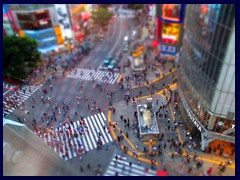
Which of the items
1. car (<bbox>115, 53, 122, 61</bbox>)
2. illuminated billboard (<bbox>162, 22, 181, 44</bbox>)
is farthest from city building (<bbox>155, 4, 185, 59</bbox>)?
car (<bbox>115, 53, 122, 61</bbox>)

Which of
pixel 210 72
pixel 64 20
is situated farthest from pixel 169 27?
pixel 64 20

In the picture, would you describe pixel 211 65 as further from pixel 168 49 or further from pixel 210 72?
pixel 168 49

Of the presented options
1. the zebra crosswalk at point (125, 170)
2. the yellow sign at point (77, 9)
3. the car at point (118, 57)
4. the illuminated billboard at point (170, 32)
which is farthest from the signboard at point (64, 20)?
the zebra crosswalk at point (125, 170)

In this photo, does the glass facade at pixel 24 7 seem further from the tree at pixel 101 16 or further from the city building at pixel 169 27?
the city building at pixel 169 27

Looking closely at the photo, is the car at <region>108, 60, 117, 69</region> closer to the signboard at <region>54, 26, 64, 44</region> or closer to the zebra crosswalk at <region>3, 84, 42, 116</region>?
the zebra crosswalk at <region>3, 84, 42, 116</region>
